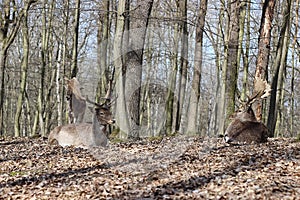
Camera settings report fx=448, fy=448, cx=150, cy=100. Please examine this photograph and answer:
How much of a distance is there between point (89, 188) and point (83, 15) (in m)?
21.3

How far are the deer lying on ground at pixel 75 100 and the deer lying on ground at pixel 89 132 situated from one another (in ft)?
6.85

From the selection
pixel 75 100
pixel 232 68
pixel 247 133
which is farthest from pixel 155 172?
pixel 232 68

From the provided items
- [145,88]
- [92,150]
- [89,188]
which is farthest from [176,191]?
[145,88]

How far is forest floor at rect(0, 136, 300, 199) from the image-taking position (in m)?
7.09

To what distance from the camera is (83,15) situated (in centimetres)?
2772

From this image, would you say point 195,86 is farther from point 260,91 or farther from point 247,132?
point 247,132

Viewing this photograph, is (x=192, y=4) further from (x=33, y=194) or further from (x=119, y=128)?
(x=33, y=194)

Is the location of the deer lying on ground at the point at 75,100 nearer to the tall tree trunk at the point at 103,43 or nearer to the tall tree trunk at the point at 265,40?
the tall tree trunk at the point at 103,43

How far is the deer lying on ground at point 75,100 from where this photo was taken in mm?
15805

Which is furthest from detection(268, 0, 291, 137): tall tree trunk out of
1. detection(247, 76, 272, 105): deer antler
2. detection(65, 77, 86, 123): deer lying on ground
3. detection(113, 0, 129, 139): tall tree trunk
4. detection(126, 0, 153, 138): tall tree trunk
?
detection(65, 77, 86, 123): deer lying on ground

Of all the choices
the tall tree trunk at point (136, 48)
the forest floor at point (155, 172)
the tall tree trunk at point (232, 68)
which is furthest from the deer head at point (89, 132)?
the tall tree trunk at point (232, 68)

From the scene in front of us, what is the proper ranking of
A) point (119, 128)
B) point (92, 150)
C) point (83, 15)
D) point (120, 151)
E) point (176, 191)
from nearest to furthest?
1. point (176, 191)
2. point (120, 151)
3. point (92, 150)
4. point (119, 128)
5. point (83, 15)

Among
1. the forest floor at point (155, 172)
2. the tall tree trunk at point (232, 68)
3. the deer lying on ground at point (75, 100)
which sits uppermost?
the tall tree trunk at point (232, 68)

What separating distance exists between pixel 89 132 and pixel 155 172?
4.84 meters
